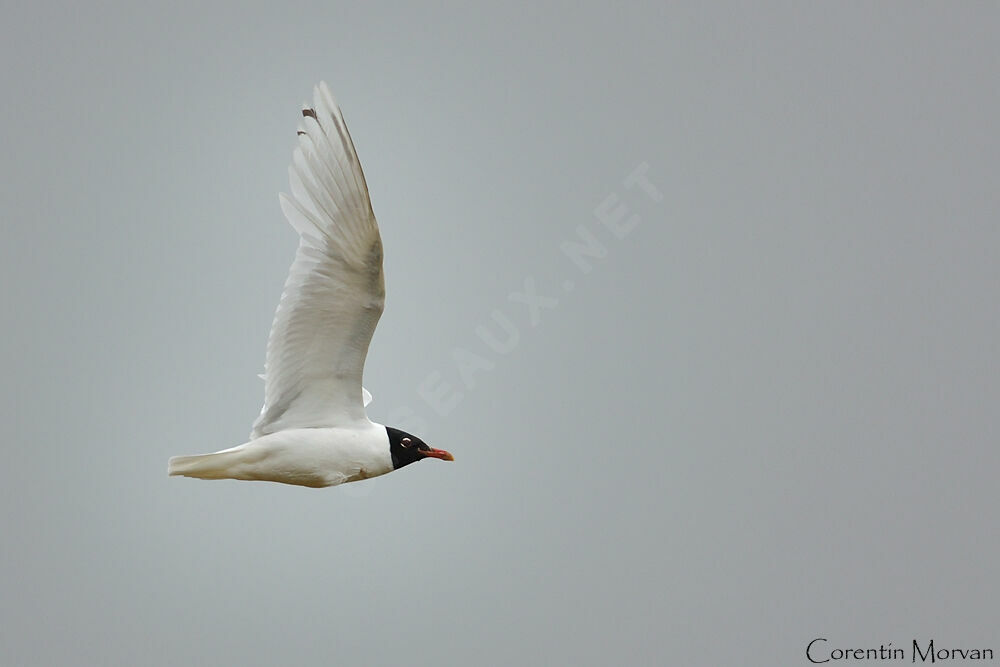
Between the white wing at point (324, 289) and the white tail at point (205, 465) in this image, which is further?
the white tail at point (205, 465)

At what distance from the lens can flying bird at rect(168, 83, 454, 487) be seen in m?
8.18

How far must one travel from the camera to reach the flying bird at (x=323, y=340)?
8.18 meters

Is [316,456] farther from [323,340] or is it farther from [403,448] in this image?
[323,340]

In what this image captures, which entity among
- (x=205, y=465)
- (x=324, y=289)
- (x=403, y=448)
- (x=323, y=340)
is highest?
(x=324, y=289)

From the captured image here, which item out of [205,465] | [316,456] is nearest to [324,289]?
[316,456]

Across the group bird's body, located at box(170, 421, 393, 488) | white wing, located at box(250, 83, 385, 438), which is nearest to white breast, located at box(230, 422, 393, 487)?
bird's body, located at box(170, 421, 393, 488)

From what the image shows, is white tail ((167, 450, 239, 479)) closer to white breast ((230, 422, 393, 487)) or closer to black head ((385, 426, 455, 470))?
white breast ((230, 422, 393, 487))

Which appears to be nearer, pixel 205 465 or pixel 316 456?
pixel 205 465

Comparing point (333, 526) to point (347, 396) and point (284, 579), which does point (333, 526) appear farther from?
point (347, 396)

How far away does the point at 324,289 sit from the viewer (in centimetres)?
847

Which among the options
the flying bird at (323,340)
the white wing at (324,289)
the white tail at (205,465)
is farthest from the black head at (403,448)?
the white tail at (205,465)

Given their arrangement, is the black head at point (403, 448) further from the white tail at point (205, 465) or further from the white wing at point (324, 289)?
the white tail at point (205, 465)

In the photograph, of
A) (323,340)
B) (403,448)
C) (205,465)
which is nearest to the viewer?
(205,465)

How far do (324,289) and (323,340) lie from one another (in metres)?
0.47
